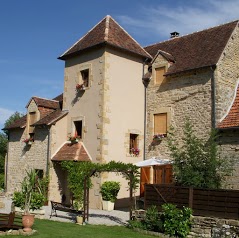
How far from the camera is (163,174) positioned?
60.2ft

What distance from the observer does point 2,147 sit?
125 ft

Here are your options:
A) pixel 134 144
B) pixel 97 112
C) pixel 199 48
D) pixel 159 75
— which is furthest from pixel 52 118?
pixel 199 48

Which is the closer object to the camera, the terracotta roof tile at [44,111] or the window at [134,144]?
the window at [134,144]

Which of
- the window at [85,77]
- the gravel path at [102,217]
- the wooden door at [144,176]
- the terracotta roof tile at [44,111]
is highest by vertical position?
the window at [85,77]

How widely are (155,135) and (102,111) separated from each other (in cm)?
316

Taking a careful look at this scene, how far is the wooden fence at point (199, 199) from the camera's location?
1148 cm

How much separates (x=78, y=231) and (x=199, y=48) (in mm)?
11598

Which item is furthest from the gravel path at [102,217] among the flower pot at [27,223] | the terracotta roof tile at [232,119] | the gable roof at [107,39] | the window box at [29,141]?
the gable roof at [107,39]

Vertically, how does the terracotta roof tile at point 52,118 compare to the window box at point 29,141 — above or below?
above

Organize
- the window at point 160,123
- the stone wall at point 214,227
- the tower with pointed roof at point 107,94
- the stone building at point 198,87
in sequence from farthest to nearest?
the window at point 160,123
the tower with pointed roof at point 107,94
the stone building at point 198,87
the stone wall at point 214,227

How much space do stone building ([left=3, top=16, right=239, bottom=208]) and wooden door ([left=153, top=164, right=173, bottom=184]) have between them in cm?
8

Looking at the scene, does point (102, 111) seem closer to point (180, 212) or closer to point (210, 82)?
point (210, 82)

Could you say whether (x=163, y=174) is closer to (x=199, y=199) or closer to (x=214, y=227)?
(x=199, y=199)

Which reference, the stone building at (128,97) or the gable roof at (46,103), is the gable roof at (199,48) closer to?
the stone building at (128,97)
